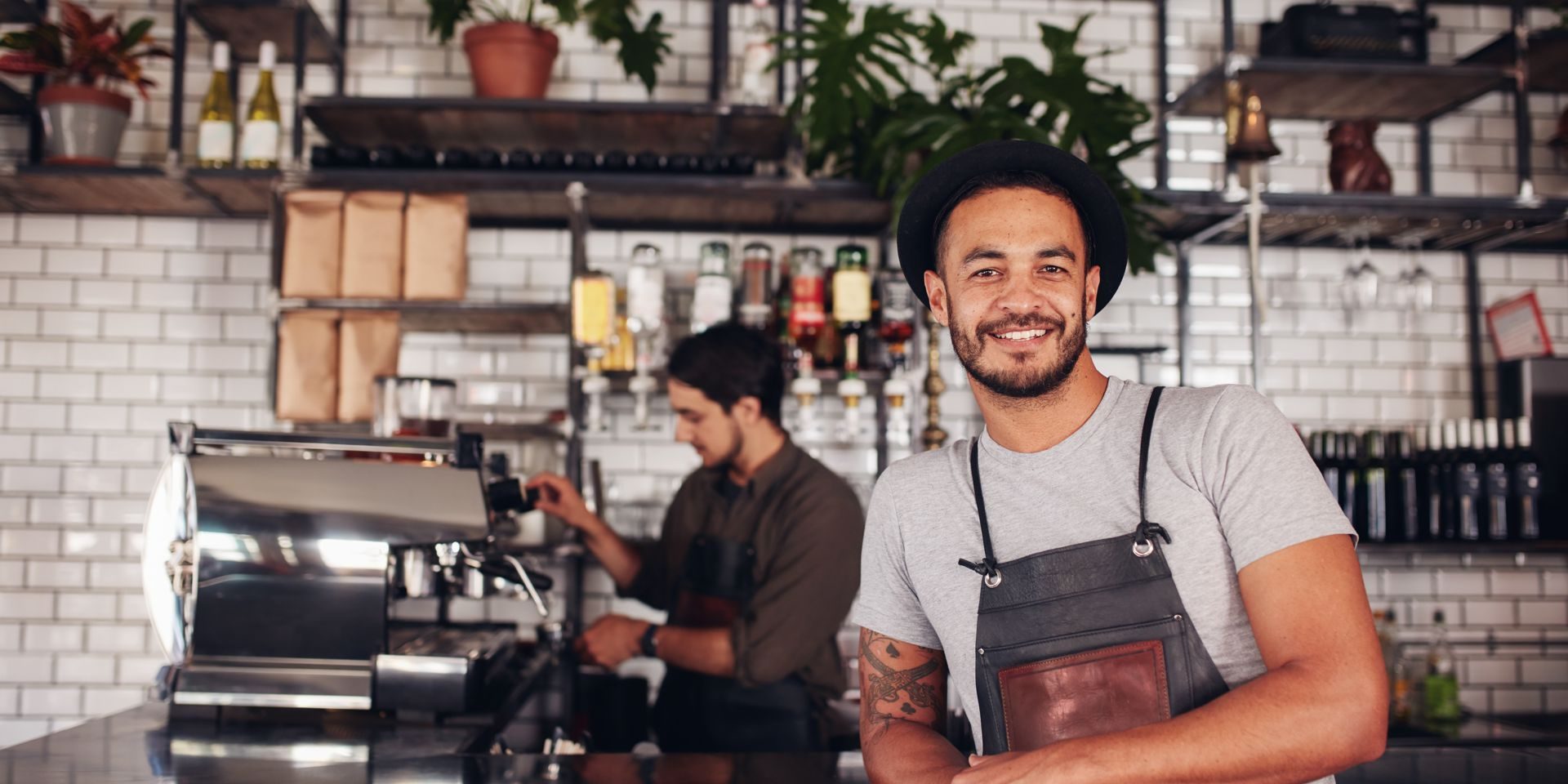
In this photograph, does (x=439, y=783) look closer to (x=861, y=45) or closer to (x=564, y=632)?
(x=564, y=632)

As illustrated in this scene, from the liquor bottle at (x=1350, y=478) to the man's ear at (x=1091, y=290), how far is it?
8.45ft

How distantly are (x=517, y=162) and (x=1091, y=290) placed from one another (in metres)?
2.46

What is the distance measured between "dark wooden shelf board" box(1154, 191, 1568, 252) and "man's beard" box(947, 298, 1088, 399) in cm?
230

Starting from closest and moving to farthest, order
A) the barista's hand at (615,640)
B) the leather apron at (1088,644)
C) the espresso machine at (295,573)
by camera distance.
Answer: the leather apron at (1088,644), the espresso machine at (295,573), the barista's hand at (615,640)

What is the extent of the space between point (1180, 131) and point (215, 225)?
3566 mm

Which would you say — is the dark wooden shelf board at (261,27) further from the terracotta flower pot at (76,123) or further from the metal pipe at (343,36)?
the terracotta flower pot at (76,123)

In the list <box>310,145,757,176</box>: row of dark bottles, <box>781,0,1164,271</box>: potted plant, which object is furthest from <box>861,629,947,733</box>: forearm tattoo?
<box>310,145,757,176</box>: row of dark bottles

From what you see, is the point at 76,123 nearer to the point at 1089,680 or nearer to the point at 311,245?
the point at 311,245

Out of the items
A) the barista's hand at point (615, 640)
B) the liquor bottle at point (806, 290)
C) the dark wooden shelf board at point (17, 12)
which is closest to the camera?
the barista's hand at point (615, 640)

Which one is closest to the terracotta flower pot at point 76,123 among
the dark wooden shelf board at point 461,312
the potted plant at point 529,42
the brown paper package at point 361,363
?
the dark wooden shelf board at point 461,312

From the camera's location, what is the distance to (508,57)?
3.71 meters

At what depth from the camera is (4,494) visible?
399 centimetres

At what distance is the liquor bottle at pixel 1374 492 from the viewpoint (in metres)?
3.81

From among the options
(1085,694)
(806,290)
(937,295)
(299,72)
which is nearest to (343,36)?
(299,72)
